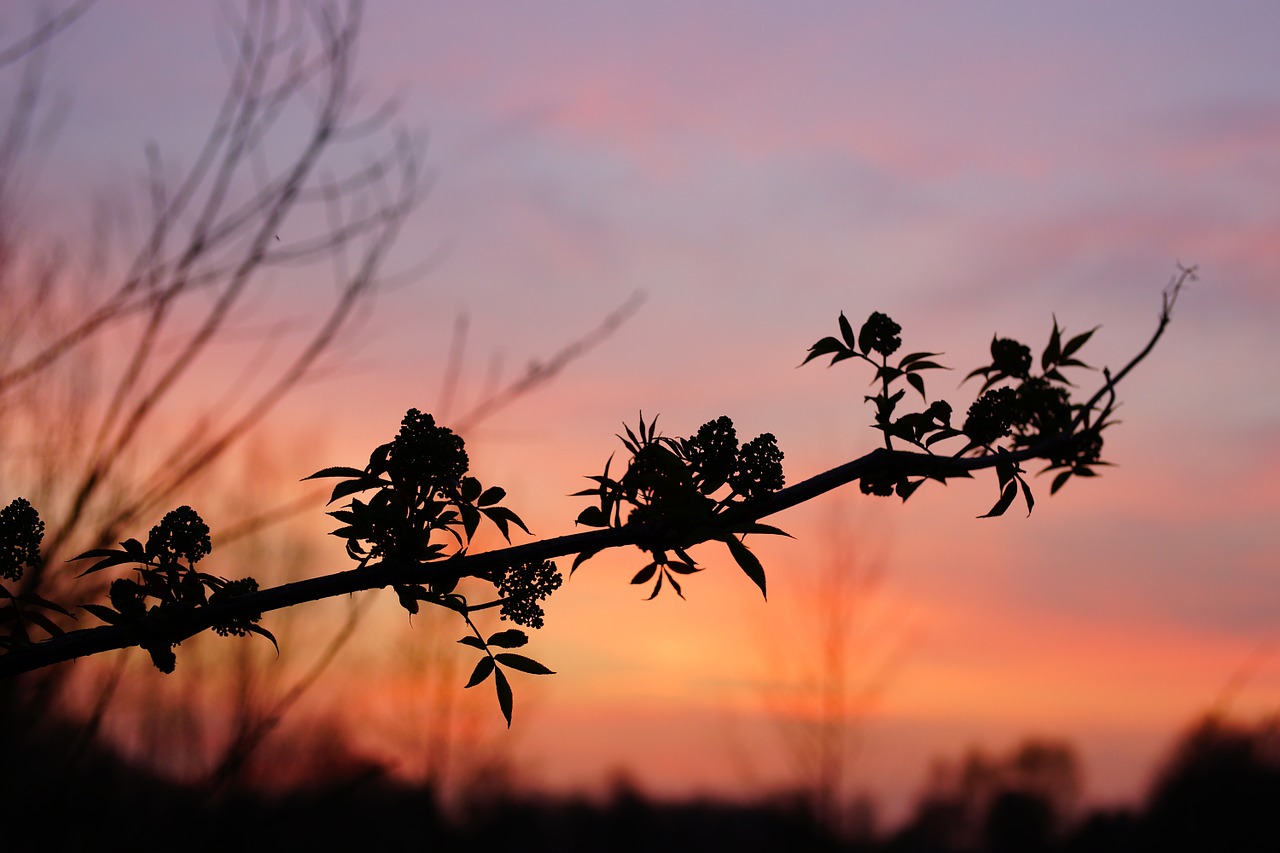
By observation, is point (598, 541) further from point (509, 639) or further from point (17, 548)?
point (17, 548)

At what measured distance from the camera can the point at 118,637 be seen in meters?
1.87

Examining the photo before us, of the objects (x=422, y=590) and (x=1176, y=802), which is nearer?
(x=422, y=590)

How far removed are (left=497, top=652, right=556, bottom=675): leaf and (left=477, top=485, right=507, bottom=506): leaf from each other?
13.0 inches

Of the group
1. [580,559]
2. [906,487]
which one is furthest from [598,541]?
[906,487]

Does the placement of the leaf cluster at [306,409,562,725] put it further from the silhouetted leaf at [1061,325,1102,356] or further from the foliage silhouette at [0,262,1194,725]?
the silhouetted leaf at [1061,325,1102,356]

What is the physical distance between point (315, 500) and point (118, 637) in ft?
6.97

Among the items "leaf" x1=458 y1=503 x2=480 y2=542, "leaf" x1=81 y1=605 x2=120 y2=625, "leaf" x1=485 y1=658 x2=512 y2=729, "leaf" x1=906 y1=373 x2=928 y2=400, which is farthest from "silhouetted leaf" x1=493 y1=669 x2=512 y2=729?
"leaf" x1=906 y1=373 x2=928 y2=400

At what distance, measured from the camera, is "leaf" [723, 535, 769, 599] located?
195 cm

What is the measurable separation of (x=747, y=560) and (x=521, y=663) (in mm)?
590

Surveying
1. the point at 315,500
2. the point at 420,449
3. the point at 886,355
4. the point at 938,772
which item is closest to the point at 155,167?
the point at 315,500

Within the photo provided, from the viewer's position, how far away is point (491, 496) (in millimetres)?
2334

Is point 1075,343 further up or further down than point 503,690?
further up

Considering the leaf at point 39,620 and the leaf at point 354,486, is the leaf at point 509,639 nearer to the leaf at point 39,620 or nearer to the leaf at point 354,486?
the leaf at point 354,486

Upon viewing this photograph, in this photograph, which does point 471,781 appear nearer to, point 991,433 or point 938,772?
point 938,772
